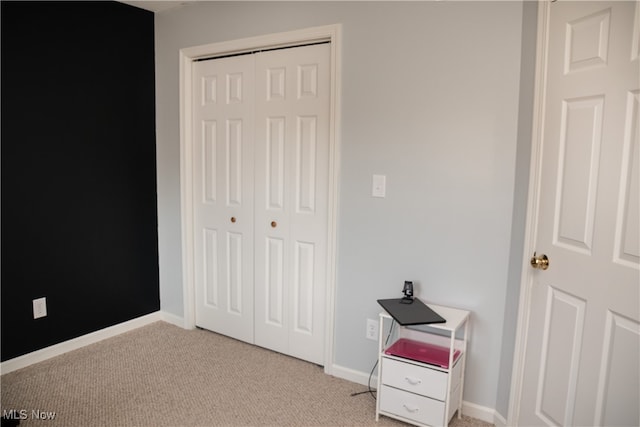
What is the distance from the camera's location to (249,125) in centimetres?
291

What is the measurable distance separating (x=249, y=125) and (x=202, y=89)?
0.53m

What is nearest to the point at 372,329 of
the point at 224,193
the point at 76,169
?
the point at 224,193

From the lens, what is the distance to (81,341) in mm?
2959

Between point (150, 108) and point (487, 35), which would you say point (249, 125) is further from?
point (487, 35)

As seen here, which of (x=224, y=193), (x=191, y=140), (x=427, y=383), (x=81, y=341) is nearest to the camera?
(x=427, y=383)

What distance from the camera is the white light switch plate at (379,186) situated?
2398 mm

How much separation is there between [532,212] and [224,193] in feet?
6.57

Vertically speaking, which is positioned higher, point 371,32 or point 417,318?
point 371,32

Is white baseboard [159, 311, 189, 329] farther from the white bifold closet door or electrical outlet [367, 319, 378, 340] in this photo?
electrical outlet [367, 319, 378, 340]

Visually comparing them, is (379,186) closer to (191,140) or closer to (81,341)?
(191,140)

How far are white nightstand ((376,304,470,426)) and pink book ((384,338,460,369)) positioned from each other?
0.05 ft

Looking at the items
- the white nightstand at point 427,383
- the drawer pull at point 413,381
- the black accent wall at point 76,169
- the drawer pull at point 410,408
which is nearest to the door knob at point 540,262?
the white nightstand at point 427,383

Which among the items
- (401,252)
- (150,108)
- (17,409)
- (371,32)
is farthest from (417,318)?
(150,108)

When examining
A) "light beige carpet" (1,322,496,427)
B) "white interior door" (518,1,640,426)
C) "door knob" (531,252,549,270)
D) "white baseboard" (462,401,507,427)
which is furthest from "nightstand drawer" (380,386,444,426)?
"door knob" (531,252,549,270)
